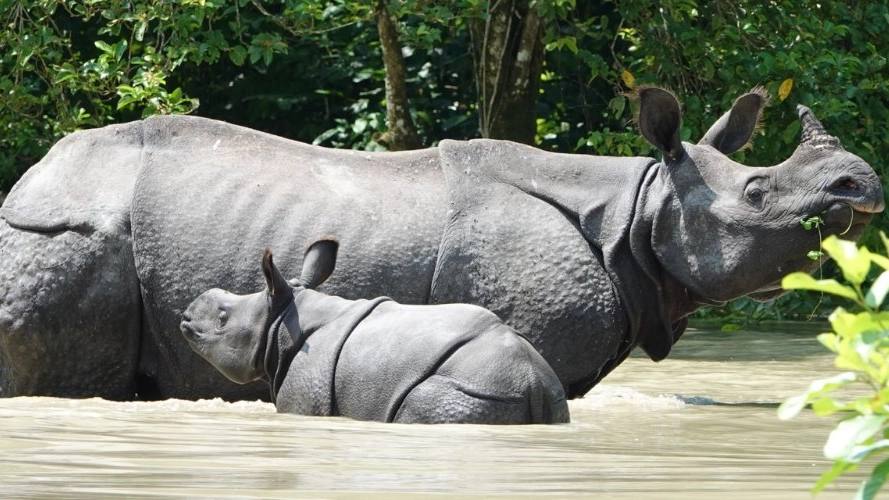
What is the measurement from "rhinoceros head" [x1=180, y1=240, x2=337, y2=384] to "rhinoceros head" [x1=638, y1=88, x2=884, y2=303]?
5.33 ft

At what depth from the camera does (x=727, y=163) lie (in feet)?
25.2

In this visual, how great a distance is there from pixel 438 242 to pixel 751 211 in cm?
147

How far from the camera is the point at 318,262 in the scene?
281 inches

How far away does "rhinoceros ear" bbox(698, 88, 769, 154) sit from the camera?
8070mm

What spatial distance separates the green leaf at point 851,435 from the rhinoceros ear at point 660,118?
539 centimetres

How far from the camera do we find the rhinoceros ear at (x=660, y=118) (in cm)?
770

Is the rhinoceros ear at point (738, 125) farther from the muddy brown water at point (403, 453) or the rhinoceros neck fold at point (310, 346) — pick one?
the rhinoceros neck fold at point (310, 346)

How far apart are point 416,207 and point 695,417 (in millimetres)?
1689

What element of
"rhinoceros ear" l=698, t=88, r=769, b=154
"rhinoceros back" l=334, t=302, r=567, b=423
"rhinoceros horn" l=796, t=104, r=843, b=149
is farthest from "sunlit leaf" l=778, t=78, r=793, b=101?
"rhinoceros back" l=334, t=302, r=567, b=423

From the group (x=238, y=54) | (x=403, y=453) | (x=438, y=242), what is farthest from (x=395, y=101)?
(x=403, y=453)

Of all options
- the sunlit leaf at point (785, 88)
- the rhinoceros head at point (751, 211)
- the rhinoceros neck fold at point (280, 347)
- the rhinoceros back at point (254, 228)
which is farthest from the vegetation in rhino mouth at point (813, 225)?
the sunlit leaf at point (785, 88)

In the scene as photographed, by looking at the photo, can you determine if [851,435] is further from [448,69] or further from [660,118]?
[448,69]

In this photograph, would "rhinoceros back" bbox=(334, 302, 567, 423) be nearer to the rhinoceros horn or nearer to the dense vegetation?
the rhinoceros horn

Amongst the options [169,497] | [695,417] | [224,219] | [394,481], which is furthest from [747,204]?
[169,497]
